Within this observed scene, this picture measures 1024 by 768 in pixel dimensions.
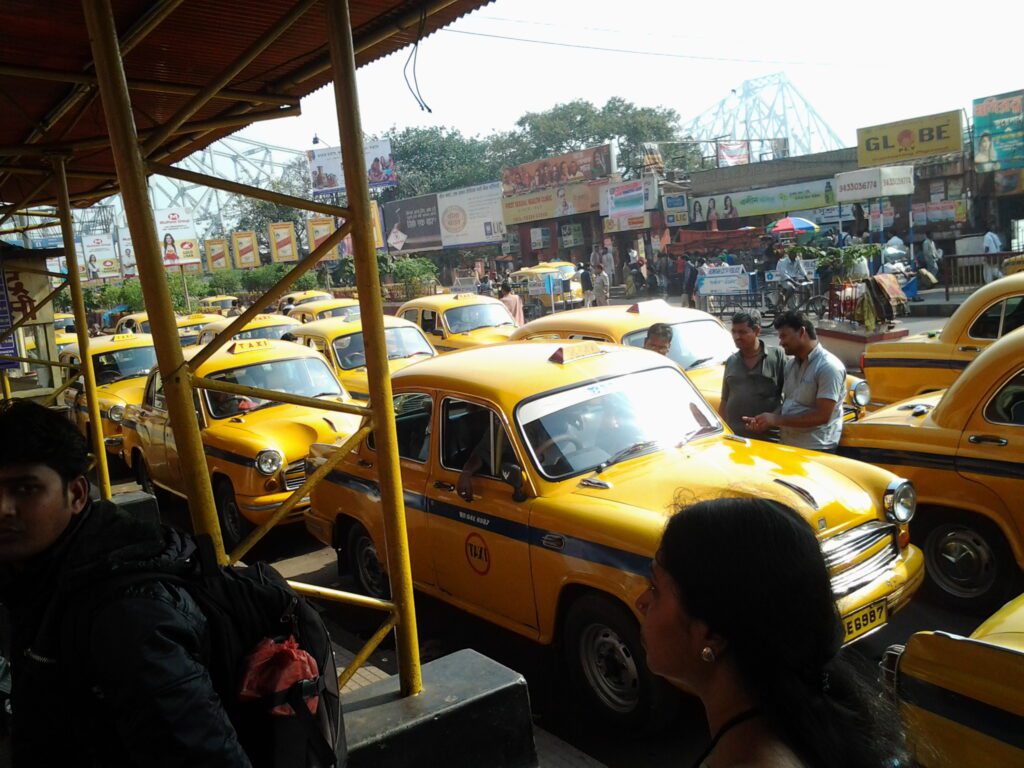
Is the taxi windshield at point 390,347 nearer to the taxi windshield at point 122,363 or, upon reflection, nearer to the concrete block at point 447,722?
the taxi windshield at point 122,363

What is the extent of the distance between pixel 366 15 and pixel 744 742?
3.22 m

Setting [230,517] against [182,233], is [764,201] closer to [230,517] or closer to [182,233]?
[230,517]

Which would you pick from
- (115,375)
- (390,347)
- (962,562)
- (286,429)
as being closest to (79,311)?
(286,429)

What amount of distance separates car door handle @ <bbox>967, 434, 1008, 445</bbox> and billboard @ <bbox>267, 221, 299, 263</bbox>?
1867 inches

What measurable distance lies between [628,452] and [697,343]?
437cm

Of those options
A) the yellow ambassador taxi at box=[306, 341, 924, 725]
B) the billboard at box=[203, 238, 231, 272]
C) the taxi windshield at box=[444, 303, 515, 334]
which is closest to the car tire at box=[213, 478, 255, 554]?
the yellow ambassador taxi at box=[306, 341, 924, 725]

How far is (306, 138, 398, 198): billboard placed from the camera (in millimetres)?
58375

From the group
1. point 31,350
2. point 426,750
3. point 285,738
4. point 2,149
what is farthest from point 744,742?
point 31,350

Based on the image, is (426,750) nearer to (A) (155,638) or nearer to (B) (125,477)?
(A) (155,638)

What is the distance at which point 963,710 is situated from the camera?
2.55 m

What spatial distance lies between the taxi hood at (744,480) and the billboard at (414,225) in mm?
49593

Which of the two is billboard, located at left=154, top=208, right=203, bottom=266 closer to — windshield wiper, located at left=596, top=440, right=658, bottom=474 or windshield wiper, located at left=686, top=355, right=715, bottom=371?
windshield wiper, located at left=686, top=355, right=715, bottom=371

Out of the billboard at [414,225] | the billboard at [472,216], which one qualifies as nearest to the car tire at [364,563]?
the billboard at [472,216]

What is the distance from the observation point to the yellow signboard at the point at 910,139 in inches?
1232
